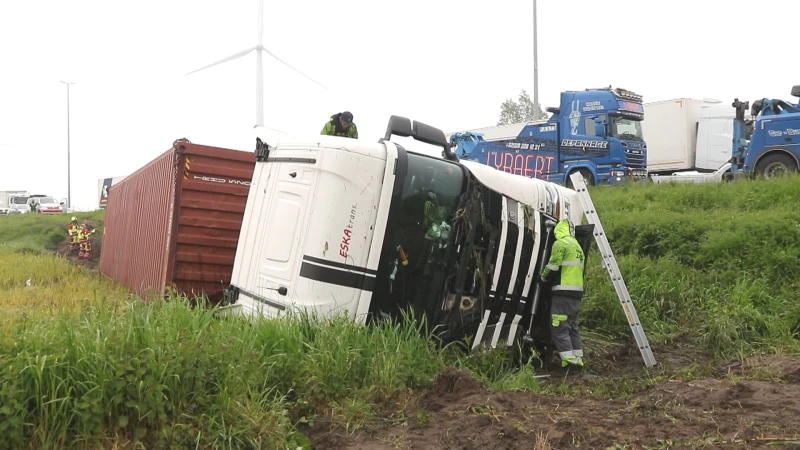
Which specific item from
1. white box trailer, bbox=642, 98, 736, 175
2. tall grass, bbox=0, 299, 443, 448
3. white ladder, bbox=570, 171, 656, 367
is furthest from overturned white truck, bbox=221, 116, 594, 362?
white box trailer, bbox=642, 98, 736, 175

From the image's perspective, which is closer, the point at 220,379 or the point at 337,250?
the point at 220,379

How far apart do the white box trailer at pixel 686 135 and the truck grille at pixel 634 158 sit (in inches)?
164

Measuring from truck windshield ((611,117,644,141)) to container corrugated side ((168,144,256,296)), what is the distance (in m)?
11.1

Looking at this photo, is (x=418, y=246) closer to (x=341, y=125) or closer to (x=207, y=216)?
(x=341, y=125)

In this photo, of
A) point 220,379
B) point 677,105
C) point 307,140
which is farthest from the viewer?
point 677,105

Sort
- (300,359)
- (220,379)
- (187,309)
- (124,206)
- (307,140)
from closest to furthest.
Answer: (220,379), (300,359), (187,309), (307,140), (124,206)

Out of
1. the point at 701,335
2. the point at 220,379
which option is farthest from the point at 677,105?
the point at 220,379

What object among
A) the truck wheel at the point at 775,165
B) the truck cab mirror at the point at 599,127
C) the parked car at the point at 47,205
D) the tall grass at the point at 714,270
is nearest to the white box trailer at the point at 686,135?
the truck cab mirror at the point at 599,127

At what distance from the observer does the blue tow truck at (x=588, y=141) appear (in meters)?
16.5

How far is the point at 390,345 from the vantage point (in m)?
4.88

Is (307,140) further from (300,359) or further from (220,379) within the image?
(220,379)

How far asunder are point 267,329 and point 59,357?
4.51ft

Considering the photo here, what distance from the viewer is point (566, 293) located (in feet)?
20.9

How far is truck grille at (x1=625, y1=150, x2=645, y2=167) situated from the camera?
16578 mm
